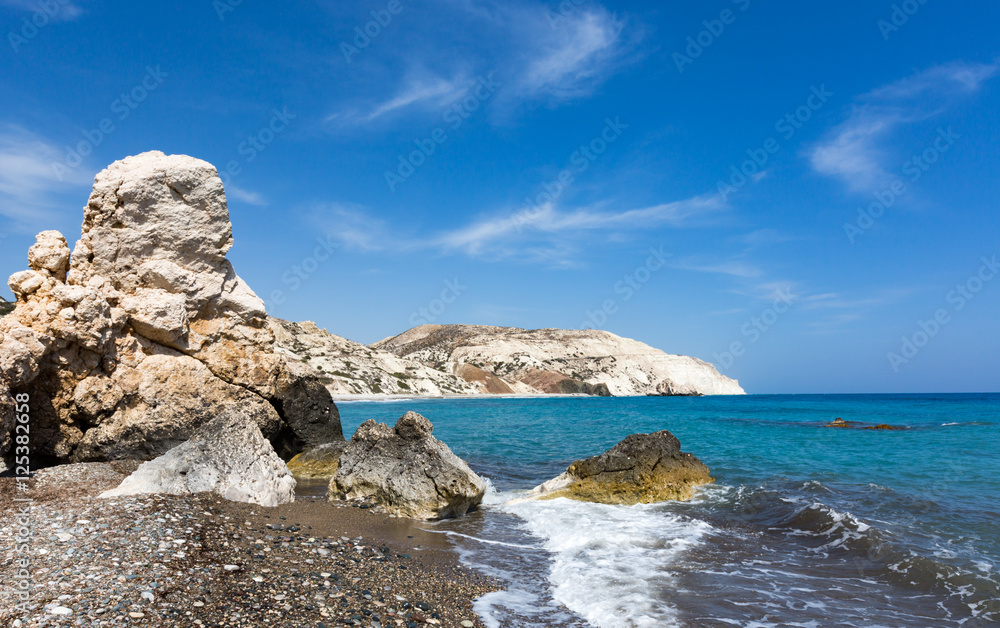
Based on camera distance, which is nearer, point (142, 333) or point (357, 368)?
point (142, 333)

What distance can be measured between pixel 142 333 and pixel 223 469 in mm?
5266

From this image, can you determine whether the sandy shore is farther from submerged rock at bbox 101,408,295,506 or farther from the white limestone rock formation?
the white limestone rock formation

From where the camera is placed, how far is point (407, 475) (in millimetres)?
12008

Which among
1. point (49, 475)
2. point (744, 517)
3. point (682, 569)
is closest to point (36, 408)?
point (49, 475)

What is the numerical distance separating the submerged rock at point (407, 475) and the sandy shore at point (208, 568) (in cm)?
170

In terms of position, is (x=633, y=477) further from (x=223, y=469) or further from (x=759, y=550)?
(x=223, y=469)

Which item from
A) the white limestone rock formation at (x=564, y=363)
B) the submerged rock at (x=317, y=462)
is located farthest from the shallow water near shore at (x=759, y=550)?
Result: the white limestone rock formation at (x=564, y=363)

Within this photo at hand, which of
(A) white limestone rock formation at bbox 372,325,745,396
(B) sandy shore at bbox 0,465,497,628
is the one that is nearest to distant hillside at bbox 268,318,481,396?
(A) white limestone rock formation at bbox 372,325,745,396

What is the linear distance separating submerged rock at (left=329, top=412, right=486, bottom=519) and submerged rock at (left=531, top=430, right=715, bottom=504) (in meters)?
2.86

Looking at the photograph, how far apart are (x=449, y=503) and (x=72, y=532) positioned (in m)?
6.40

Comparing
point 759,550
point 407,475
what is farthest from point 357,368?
point 759,550

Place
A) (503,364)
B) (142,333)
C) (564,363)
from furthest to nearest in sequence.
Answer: (564,363) < (503,364) < (142,333)

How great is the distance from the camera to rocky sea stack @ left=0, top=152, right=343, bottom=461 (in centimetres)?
1192

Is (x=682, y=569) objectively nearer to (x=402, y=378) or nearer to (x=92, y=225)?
(x=92, y=225)
